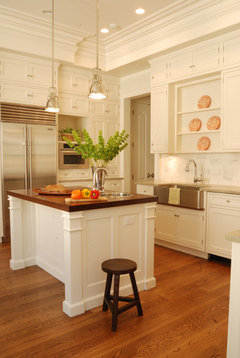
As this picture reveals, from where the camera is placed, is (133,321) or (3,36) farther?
(3,36)

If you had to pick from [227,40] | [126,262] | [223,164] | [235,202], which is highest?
[227,40]

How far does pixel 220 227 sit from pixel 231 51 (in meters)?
2.30

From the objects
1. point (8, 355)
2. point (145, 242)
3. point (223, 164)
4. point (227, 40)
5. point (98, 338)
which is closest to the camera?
point (8, 355)

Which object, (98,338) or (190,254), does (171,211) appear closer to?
(190,254)

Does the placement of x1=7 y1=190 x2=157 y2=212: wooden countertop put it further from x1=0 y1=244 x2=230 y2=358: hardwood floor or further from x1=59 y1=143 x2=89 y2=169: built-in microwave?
x1=59 y1=143 x2=89 y2=169: built-in microwave

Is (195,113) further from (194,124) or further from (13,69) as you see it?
(13,69)

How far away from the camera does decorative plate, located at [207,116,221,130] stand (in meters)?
4.46

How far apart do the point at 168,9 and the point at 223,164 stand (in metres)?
2.38

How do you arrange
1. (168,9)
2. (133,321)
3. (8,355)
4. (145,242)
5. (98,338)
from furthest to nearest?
(168,9) < (145,242) < (133,321) < (98,338) < (8,355)

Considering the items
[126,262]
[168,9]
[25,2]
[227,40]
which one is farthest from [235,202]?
[25,2]

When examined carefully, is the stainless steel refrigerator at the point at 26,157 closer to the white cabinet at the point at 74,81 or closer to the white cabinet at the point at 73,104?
the white cabinet at the point at 73,104

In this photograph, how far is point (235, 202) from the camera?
3.64 m

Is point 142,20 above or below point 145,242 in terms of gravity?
above

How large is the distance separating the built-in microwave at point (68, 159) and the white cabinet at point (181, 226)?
→ 189 cm
